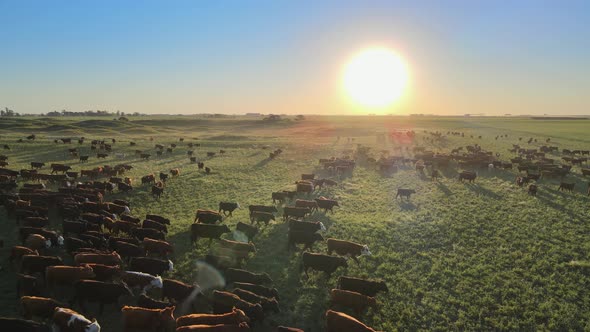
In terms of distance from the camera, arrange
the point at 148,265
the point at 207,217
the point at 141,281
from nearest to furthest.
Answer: the point at 141,281, the point at 148,265, the point at 207,217

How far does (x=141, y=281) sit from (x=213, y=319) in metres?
3.55

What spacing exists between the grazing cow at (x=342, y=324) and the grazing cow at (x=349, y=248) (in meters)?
4.85

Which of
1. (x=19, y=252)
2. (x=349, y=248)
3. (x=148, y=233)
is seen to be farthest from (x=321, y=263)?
(x=19, y=252)

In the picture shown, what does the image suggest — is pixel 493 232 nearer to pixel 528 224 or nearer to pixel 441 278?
pixel 528 224

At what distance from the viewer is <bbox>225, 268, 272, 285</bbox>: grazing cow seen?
13.0 metres

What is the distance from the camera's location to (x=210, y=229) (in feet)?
55.4

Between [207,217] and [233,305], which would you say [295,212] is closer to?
[207,217]

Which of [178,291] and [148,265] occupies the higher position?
[148,265]

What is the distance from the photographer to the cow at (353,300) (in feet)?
38.4

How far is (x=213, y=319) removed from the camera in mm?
10211

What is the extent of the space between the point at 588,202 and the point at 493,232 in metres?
9.98

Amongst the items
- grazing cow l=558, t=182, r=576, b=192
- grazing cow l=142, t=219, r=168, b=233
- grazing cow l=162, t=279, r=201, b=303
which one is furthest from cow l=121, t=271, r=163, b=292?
grazing cow l=558, t=182, r=576, b=192

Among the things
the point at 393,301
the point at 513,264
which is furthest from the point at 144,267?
the point at 513,264

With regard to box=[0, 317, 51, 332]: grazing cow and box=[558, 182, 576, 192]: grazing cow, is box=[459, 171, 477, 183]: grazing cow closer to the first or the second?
box=[558, 182, 576, 192]: grazing cow
